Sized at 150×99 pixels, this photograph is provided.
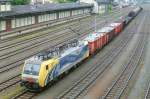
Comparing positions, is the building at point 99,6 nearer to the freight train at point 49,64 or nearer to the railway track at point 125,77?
the railway track at point 125,77

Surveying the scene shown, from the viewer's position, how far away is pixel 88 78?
36344mm

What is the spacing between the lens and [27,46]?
53062 mm

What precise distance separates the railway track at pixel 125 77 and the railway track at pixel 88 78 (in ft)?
7.40

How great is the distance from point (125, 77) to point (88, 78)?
4.19m

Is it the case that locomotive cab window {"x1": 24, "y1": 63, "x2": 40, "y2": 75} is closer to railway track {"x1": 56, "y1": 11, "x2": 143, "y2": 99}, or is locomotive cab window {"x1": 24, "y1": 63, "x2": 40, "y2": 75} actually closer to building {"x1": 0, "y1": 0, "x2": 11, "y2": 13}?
railway track {"x1": 56, "y1": 11, "x2": 143, "y2": 99}

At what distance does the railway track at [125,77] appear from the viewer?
102 feet

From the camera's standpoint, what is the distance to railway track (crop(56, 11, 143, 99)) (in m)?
30.6

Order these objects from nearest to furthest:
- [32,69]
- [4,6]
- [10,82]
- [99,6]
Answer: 1. [32,69]
2. [10,82]
3. [4,6]
4. [99,6]

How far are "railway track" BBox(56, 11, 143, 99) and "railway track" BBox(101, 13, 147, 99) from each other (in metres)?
2.26

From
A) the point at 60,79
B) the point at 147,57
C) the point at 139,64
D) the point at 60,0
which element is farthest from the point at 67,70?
the point at 60,0

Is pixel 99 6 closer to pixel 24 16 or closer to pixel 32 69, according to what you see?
pixel 24 16

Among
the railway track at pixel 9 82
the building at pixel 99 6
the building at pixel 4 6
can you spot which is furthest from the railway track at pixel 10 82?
the building at pixel 99 6

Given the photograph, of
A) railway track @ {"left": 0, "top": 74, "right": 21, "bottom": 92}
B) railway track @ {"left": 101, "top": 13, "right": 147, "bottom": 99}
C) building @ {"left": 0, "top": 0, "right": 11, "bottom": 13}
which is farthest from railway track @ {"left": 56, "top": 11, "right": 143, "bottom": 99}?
building @ {"left": 0, "top": 0, "right": 11, "bottom": 13}

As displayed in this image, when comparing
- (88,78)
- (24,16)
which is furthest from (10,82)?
(24,16)
